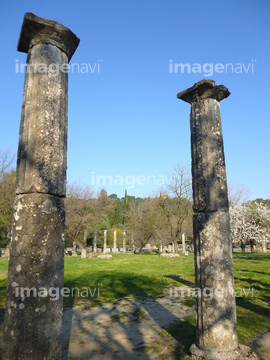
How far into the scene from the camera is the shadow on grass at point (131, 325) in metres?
4.50

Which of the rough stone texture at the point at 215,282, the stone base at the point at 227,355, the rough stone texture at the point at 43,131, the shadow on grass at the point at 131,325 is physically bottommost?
the shadow on grass at the point at 131,325

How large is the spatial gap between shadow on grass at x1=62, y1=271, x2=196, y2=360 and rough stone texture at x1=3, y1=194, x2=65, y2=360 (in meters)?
2.05

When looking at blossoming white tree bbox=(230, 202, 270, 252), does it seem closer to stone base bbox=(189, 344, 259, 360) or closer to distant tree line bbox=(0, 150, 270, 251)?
distant tree line bbox=(0, 150, 270, 251)

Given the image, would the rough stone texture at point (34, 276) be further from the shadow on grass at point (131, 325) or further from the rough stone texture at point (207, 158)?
the rough stone texture at point (207, 158)

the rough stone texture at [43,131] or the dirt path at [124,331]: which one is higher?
the rough stone texture at [43,131]

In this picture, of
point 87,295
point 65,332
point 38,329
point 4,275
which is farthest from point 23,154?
point 4,275

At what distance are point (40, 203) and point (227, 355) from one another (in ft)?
11.5

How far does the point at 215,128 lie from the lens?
4957mm

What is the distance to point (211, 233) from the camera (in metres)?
4.47

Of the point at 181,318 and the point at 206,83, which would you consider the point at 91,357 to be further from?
the point at 206,83

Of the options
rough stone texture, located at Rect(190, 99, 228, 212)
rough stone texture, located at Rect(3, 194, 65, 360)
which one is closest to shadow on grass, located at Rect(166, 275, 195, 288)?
rough stone texture, located at Rect(190, 99, 228, 212)

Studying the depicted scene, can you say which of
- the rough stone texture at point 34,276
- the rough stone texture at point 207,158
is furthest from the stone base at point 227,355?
the rough stone texture at point 34,276

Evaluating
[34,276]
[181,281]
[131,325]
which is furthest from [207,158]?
[181,281]

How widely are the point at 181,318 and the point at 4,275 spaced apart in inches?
381
